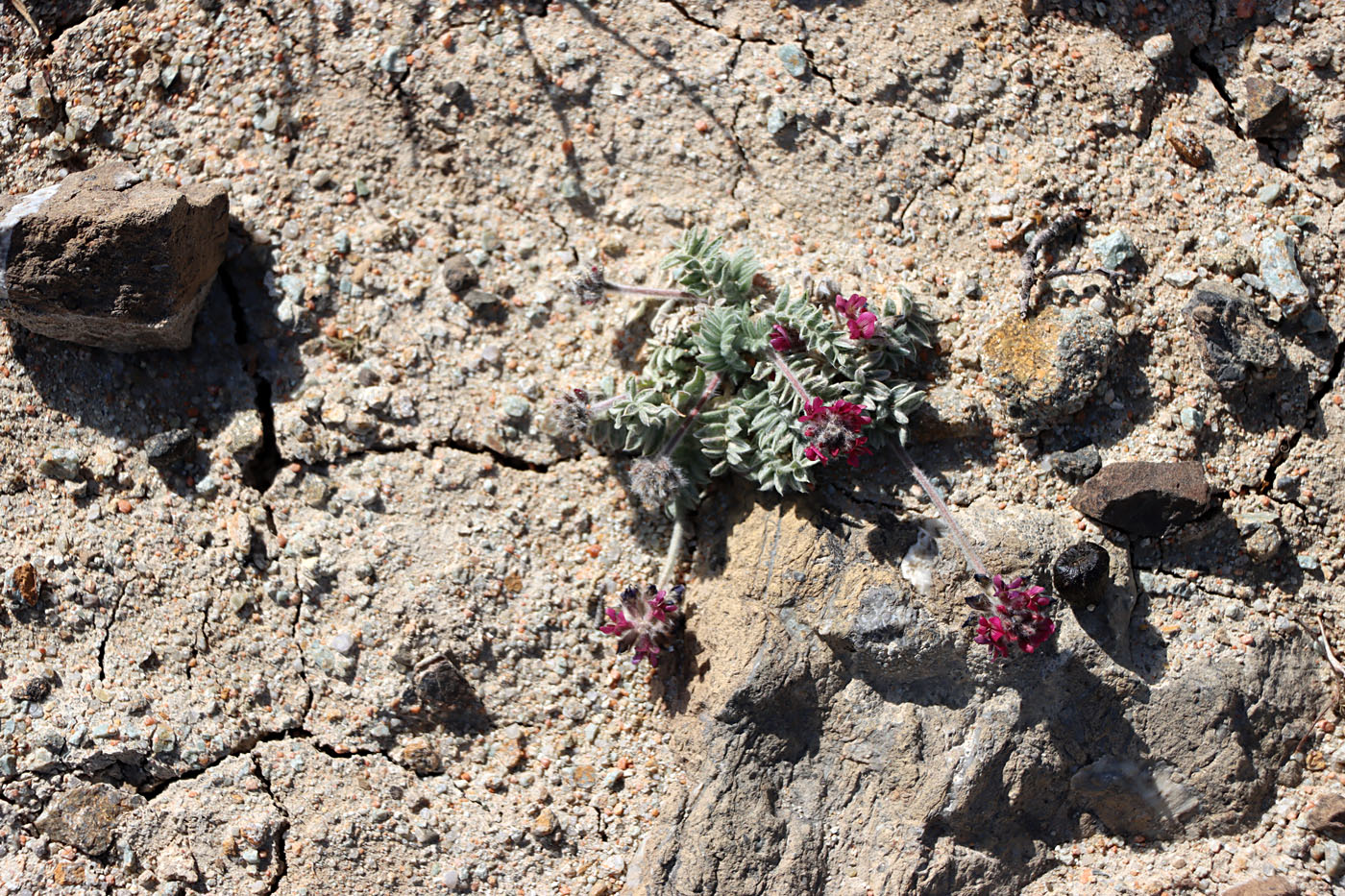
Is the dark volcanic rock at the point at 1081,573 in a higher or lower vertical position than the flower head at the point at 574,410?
lower

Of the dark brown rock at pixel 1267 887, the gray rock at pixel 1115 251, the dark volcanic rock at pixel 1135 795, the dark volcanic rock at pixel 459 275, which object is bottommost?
the dark brown rock at pixel 1267 887

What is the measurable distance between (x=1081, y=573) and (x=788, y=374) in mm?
1286

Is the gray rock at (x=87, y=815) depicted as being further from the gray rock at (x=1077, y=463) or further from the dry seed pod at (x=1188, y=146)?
the dry seed pod at (x=1188, y=146)

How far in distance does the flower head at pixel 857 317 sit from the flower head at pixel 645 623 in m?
1.20

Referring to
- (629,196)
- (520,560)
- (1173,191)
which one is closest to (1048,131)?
(1173,191)

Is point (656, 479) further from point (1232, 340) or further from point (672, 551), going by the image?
point (1232, 340)

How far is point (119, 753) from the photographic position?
3711 mm

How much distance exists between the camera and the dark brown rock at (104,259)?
358 cm

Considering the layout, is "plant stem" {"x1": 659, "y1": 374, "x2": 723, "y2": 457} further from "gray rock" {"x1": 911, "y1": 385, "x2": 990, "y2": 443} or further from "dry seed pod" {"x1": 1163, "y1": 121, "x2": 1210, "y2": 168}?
"dry seed pod" {"x1": 1163, "y1": 121, "x2": 1210, "y2": 168}

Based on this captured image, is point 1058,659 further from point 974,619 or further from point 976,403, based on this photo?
point 976,403

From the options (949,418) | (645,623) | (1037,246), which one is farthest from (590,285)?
(1037,246)

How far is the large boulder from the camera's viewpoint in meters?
3.46

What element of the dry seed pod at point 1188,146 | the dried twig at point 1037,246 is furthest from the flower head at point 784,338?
the dry seed pod at point 1188,146

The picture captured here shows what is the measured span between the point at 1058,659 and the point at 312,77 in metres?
3.94
